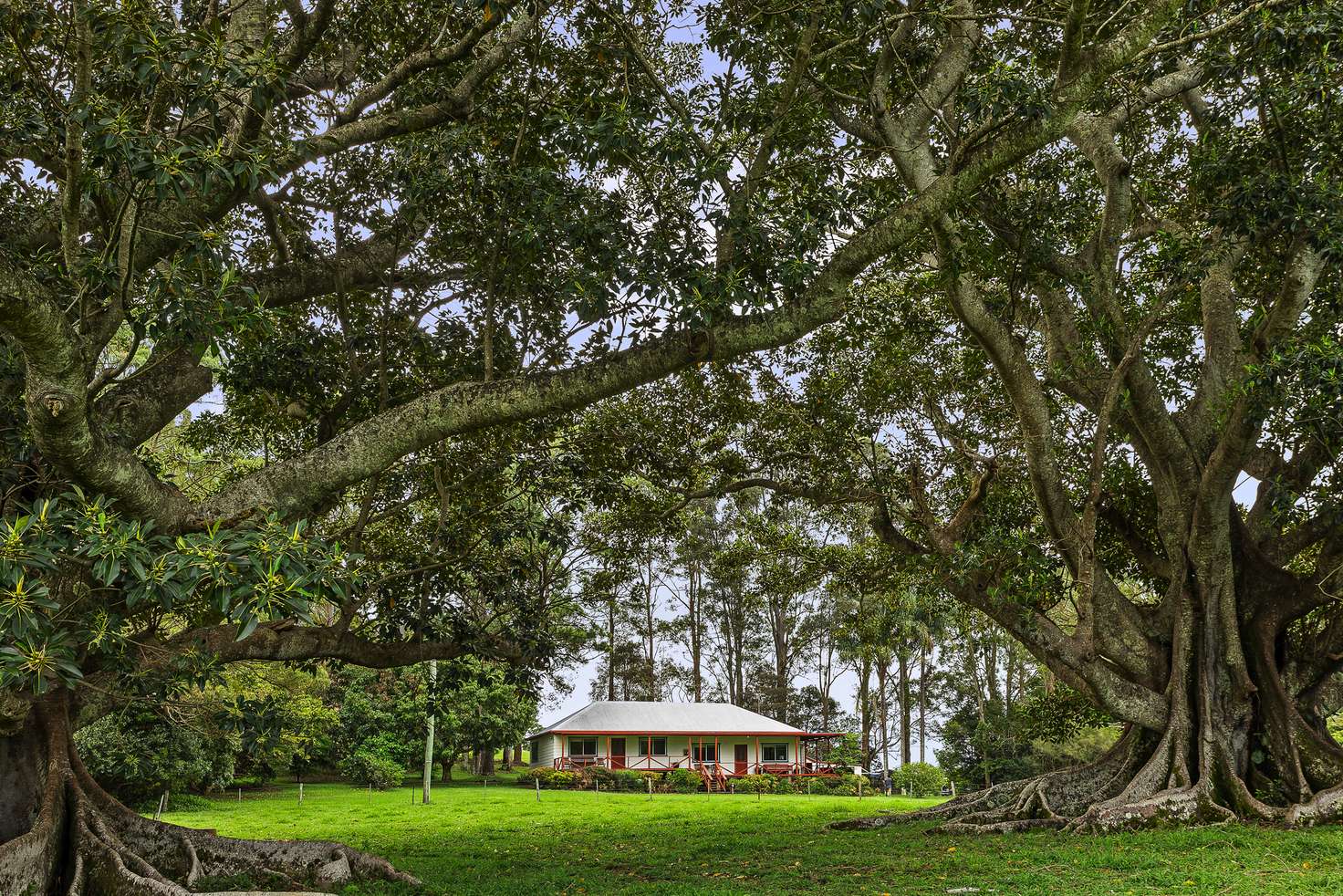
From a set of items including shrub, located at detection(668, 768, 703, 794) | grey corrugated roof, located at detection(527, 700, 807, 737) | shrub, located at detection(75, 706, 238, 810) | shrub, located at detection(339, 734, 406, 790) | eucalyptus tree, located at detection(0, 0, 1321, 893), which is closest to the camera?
eucalyptus tree, located at detection(0, 0, 1321, 893)

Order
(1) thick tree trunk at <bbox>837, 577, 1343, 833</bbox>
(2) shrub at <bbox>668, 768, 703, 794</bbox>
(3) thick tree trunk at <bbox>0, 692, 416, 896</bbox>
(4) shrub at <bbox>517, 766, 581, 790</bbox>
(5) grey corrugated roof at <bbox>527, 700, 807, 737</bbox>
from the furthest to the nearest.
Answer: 1. (5) grey corrugated roof at <bbox>527, 700, 807, 737</bbox>
2. (4) shrub at <bbox>517, 766, 581, 790</bbox>
3. (2) shrub at <bbox>668, 768, 703, 794</bbox>
4. (1) thick tree trunk at <bbox>837, 577, 1343, 833</bbox>
5. (3) thick tree trunk at <bbox>0, 692, 416, 896</bbox>

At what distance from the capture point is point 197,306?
5.26 meters

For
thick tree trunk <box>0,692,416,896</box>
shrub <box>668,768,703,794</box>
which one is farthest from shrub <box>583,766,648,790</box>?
thick tree trunk <box>0,692,416,896</box>

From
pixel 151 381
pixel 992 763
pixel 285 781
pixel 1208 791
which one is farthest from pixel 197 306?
pixel 285 781

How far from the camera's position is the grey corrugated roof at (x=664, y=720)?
117 feet

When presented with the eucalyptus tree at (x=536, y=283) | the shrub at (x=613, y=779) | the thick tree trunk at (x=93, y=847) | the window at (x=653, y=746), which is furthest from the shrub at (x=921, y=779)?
the thick tree trunk at (x=93, y=847)

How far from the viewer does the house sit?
117 feet

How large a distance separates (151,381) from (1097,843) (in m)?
11.1

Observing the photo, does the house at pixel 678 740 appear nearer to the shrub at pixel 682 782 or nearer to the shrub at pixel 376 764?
the shrub at pixel 682 782

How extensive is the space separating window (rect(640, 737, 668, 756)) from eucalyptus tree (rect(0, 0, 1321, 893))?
2660 centimetres

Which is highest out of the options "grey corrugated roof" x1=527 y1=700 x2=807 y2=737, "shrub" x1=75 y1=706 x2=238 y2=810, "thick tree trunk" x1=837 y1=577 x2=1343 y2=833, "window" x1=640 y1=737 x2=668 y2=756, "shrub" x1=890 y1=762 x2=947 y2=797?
"thick tree trunk" x1=837 y1=577 x2=1343 y2=833

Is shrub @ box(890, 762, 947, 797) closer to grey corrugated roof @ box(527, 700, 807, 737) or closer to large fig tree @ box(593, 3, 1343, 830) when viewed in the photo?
grey corrugated roof @ box(527, 700, 807, 737)

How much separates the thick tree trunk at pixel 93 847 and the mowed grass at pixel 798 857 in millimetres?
888

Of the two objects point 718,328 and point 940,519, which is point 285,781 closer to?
point 940,519
